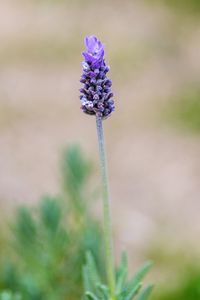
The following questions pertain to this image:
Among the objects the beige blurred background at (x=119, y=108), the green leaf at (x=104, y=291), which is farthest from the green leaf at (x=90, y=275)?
the beige blurred background at (x=119, y=108)

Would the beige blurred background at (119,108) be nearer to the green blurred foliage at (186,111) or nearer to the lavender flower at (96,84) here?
the green blurred foliage at (186,111)

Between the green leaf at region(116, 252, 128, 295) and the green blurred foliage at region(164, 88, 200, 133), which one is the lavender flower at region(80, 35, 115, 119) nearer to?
the green leaf at region(116, 252, 128, 295)

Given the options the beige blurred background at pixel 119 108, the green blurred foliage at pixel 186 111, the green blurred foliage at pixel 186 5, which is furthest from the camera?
the green blurred foliage at pixel 186 5

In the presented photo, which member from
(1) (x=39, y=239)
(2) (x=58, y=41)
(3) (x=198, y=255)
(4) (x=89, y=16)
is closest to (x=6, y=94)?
(2) (x=58, y=41)

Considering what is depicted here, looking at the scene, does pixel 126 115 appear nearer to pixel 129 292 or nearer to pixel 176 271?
pixel 176 271

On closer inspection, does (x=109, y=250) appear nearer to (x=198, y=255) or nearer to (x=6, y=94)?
(x=198, y=255)

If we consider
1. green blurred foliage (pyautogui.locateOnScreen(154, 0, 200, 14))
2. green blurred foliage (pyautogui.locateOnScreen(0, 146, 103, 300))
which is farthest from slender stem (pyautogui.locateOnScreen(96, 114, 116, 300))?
green blurred foliage (pyautogui.locateOnScreen(154, 0, 200, 14))
